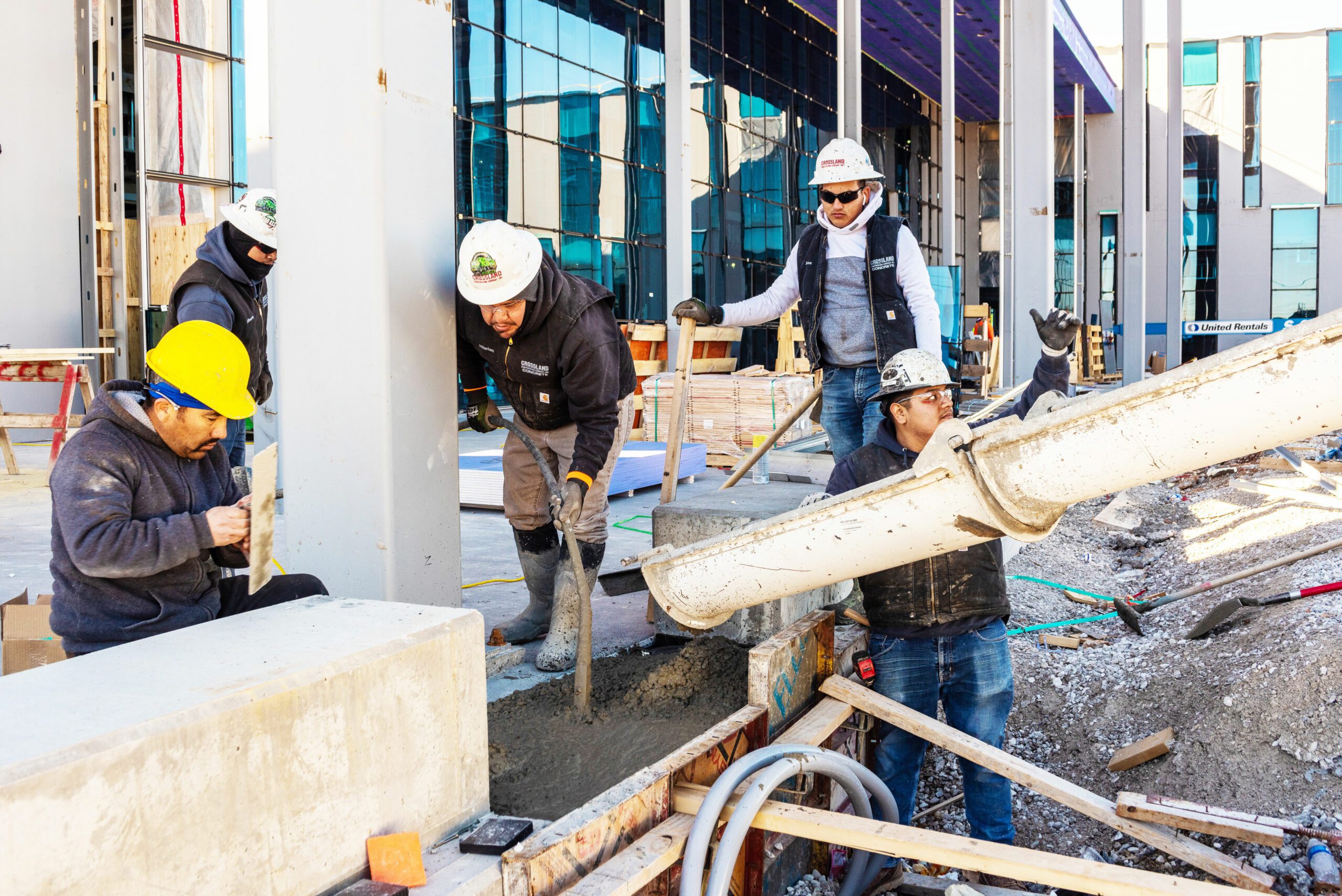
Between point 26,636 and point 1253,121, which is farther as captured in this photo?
point 1253,121

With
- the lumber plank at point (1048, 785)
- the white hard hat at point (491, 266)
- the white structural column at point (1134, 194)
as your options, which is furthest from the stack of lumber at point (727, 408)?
the white structural column at point (1134, 194)

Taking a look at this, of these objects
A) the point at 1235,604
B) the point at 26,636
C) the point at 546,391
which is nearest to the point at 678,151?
the point at 1235,604

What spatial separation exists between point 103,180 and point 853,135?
386 inches

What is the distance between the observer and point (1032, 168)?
14.4m

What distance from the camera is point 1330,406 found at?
2.14m

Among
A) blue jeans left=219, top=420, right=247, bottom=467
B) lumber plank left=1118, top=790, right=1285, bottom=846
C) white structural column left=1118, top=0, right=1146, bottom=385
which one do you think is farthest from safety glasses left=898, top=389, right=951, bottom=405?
white structural column left=1118, top=0, right=1146, bottom=385

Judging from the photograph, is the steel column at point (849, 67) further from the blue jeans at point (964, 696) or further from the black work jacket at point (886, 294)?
the blue jeans at point (964, 696)

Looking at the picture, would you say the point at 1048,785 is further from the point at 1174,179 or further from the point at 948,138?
the point at 1174,179

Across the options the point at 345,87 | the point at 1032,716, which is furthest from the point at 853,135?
the point at 345,87

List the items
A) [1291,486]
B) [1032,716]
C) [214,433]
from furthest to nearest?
[1291,486]
[1032,716]
[214,433]

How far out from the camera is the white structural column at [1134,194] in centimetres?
1925

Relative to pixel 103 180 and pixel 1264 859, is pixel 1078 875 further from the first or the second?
pixel 103 180

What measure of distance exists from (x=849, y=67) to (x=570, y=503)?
42.9ft

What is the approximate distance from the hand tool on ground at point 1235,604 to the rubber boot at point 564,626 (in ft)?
10.8
